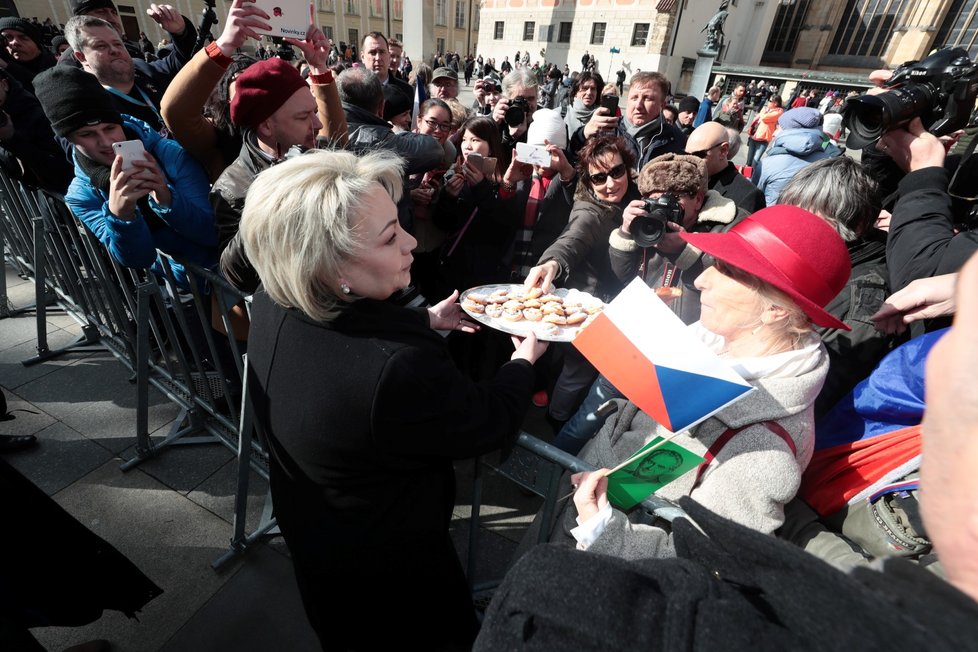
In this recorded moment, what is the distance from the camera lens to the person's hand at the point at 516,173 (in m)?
3.36

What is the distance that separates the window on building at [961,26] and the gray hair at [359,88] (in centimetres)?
4917

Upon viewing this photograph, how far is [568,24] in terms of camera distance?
130 ft

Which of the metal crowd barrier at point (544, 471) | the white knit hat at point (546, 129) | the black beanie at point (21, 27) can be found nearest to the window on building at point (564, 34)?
the black beanie at point (21, 27)

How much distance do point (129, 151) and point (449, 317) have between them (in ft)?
5.29

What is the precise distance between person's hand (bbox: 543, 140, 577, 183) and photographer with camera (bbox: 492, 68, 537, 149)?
84 cm

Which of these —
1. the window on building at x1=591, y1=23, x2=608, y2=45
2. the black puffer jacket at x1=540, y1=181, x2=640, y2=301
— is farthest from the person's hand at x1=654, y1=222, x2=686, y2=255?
the window on building at x1=591, y1=23, x2=608, y2=45

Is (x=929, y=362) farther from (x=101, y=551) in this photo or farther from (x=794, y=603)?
(x=101, y=551)

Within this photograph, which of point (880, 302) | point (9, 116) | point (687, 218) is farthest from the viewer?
point (9, 116)

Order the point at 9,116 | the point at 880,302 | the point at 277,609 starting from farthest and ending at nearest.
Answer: the point at 9,116 → the point at 277,609 → the point at 880,302

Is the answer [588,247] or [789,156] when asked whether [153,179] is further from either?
[789,156]

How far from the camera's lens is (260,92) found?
2.35m

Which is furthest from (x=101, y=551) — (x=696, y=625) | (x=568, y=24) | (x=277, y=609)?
(x=568, y=24)

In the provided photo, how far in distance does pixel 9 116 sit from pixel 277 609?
3.76 metres

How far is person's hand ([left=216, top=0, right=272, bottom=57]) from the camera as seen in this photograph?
2.42 meters
